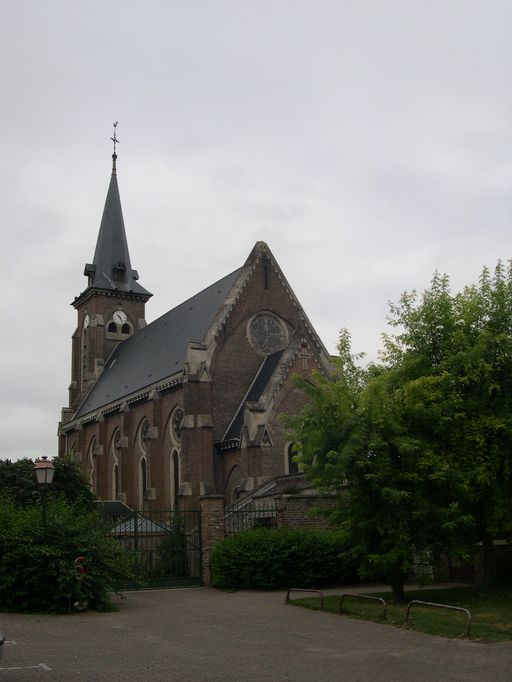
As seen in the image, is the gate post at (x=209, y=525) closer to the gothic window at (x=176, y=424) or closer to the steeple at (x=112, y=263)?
the gothic window at (x=176, y=424)

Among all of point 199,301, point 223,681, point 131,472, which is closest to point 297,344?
point 199,301

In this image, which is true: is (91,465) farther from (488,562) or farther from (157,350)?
(488,562)

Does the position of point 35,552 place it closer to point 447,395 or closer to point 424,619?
point 424,619

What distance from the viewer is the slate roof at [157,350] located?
42.1m

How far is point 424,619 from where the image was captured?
15.0 m

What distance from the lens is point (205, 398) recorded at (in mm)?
37281

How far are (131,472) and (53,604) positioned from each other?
2749 cm

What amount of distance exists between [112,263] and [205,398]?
2521cm

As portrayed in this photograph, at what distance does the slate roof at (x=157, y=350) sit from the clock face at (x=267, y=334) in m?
2.30

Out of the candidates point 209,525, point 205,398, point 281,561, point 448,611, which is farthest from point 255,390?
point 448,611

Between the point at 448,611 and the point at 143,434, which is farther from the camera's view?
the point at 143,434

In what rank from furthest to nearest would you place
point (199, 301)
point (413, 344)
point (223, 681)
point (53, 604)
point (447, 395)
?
point (199, 301), point (413, 344), point (447, 395), point (53, 604), point (223, 681)

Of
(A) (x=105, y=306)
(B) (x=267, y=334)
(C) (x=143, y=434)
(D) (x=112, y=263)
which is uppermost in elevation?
(D) (x=112, y=263)

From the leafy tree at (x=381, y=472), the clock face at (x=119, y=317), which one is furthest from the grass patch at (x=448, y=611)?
the clock face at (x=119, y=317)
